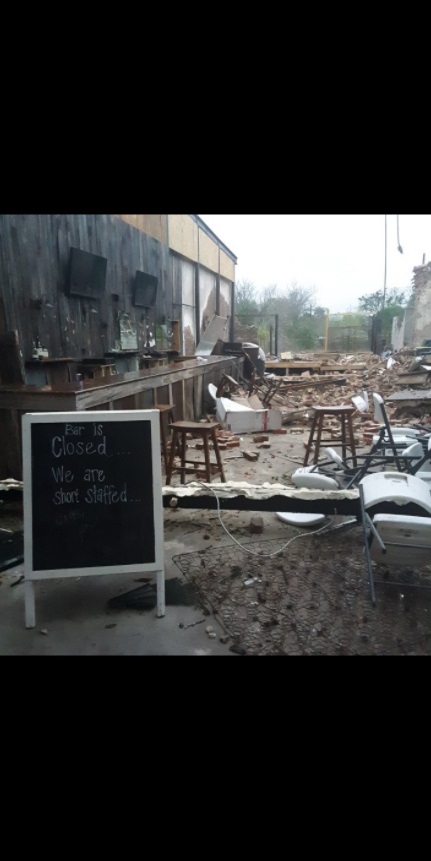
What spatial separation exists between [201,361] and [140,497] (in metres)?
7.72

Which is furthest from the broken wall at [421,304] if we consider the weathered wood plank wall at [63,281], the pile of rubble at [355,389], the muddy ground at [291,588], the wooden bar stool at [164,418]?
the muddy ground at [291,588]

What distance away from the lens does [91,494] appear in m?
3.00

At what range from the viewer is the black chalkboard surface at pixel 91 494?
9.70 feet

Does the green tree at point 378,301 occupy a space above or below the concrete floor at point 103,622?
above

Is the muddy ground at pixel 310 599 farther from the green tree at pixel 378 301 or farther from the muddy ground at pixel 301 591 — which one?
the green tree at pixel 378 301

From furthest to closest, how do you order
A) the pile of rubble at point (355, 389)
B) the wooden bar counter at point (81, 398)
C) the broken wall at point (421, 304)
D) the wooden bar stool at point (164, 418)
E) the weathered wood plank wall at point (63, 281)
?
1. the broken wall at point (421, 304)
2. the pile of rubble at point (355, 389)
3. the weathered wood plank wall at point (63, 281)
4. the wooden bar stool at point (164, 418)
5. the wooden bar counter at point (81, 398)

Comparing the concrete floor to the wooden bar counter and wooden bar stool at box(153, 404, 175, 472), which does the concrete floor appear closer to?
the wooden bar counter

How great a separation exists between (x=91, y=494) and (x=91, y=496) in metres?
0.01

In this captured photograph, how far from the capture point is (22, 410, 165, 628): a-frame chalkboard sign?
9.65 ft

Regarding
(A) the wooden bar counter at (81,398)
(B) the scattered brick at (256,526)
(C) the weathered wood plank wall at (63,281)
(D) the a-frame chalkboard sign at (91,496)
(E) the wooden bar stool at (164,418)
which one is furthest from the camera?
(C) the weathered wood plank wall at (63,281)
